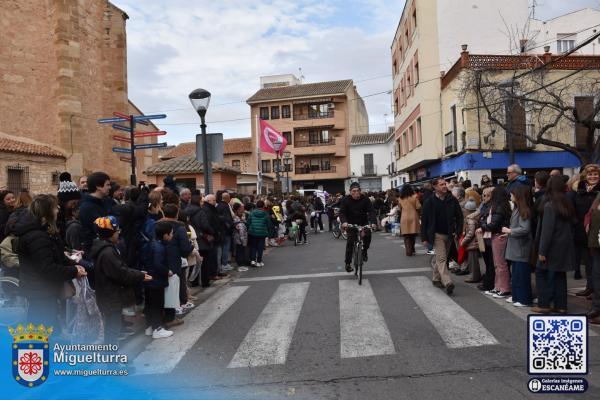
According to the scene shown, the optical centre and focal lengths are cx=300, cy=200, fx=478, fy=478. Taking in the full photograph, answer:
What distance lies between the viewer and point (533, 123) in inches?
890

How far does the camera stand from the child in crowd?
6082 millimetres

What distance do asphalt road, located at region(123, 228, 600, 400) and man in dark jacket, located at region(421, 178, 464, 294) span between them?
1.97 ft

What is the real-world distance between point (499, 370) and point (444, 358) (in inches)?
21.7

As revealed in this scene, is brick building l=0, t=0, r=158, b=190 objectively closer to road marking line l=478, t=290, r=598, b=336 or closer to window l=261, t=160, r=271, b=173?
road marking line l=478, t=290, r=598, b=336

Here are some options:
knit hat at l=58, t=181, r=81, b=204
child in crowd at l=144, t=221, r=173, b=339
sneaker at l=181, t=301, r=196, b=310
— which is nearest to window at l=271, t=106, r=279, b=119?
sneaker at l=181, t=301, r=196, b=310

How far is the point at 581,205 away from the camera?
676 centimetres

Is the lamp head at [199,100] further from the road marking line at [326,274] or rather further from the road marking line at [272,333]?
the road marking line at [272,333]

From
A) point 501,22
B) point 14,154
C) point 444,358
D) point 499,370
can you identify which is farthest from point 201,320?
point 501,22

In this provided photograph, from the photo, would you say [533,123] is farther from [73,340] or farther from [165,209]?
[73,340]

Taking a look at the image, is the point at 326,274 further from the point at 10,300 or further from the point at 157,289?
the point at 10,300

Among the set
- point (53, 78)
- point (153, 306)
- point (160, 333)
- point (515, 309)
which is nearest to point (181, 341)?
point (160, 333)

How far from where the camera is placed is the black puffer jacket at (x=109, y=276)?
5000 millimetres

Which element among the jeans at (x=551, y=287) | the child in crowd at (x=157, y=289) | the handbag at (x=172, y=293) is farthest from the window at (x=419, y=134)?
the child in crowd at (x=157, y=289)

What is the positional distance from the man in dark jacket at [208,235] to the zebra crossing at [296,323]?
104cm
